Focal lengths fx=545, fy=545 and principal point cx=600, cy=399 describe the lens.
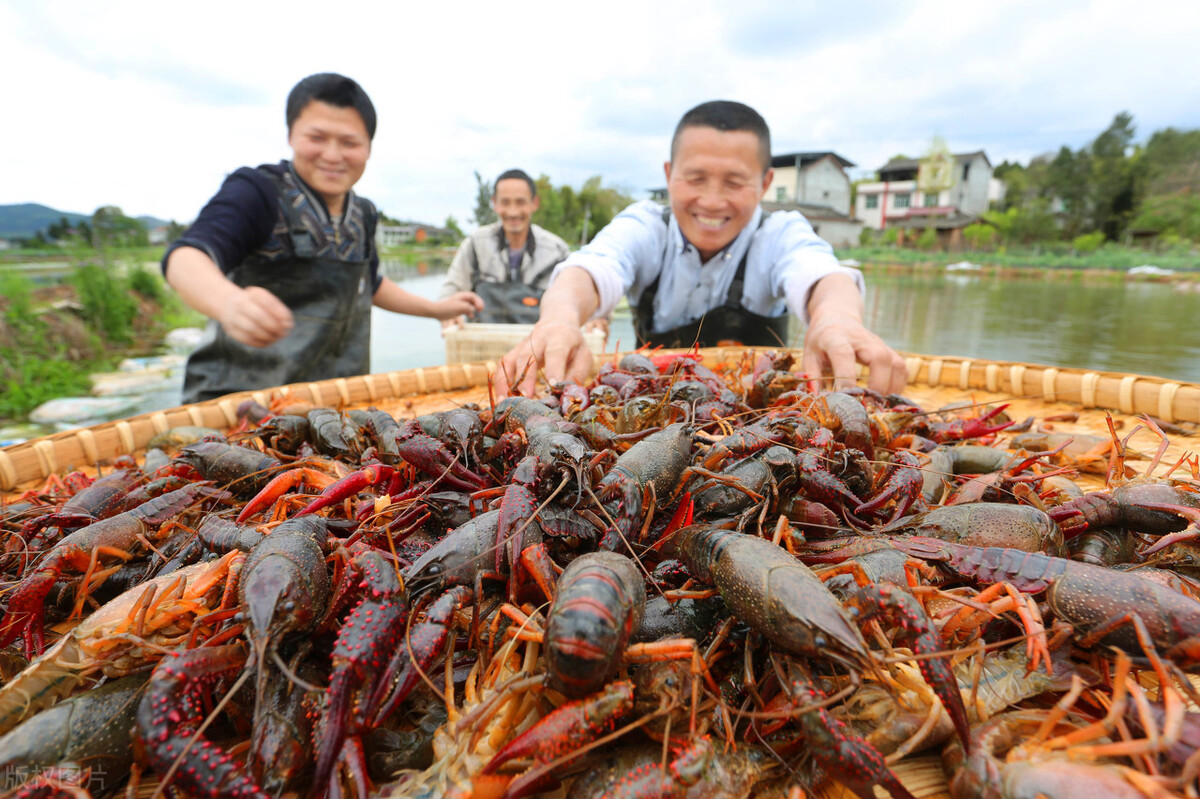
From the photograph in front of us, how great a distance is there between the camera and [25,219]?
72.8ft

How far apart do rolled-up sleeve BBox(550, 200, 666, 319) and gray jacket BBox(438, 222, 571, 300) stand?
3146 mm

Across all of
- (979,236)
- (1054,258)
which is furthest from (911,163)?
(1054,258)

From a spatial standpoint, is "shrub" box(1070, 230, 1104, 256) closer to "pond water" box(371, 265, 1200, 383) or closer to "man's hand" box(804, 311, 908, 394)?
"pond water" box(371, 265, 1200, 383)

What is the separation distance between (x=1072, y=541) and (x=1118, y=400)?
254 cm

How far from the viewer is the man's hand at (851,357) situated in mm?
3406

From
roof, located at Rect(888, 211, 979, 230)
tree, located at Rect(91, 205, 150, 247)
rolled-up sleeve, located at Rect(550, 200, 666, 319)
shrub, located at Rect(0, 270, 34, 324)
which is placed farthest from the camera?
roof, located at Rect(888, 211, 979, 230)

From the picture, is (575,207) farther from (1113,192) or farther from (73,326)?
(1113,192)

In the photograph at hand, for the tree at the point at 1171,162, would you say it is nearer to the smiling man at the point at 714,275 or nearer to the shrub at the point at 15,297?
the smiling man at the point at 714,275

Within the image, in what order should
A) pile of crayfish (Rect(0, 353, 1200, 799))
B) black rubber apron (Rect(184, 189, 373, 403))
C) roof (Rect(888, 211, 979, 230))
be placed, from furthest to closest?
roof (Rect(888, 211, 979, 230)), black rubber apron (Rect(184, 189, 373, 403)), pile of crayfish (Rect(0, 353, 1200, 799))

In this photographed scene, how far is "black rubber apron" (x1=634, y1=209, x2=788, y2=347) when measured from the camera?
5388 millimetres

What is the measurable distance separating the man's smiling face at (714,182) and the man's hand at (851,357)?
1.44m

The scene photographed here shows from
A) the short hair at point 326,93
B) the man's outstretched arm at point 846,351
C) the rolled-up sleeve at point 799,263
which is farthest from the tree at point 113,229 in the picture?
the man's outstretched arm at point 846,351

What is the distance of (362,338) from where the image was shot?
574 cm

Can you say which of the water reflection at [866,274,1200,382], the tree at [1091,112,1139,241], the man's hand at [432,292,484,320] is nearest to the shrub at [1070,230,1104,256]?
the tree at [1091,112,1139,241]
